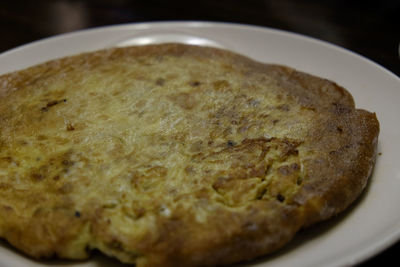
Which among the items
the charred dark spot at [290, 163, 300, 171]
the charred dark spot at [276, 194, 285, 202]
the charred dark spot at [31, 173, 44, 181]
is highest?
the charred dark spot at [290, 163, 300, 171]

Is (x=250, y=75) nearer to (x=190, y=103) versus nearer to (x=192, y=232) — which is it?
(x=190, y=103)

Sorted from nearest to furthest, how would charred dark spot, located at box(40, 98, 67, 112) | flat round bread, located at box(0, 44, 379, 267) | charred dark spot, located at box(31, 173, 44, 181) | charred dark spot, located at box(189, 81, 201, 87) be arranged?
flat round bread, located at box(0, 44, 379, 267), charred dark spot, located at box(31, 173, 44, 181), charred dark spot, located at box(40, 98, 67, 112), charred dark spot, located at box(189, 81, 201, 87)

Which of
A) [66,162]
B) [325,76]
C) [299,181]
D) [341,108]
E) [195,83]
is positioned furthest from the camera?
[325,76]

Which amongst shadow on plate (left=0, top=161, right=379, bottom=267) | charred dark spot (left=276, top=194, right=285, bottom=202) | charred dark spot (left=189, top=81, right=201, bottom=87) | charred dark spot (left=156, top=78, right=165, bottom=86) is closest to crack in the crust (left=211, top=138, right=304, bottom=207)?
charred dark spot (left=276, top=194, right=285, bottom=202)

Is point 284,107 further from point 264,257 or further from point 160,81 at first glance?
point 264,257

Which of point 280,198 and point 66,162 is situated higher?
point 280,198

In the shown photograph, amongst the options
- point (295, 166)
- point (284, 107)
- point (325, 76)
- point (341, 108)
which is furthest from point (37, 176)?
point (325, 76)

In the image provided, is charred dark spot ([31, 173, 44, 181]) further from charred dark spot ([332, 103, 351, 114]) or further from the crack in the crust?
charred dark spot ([332, 103, 351, 114])
